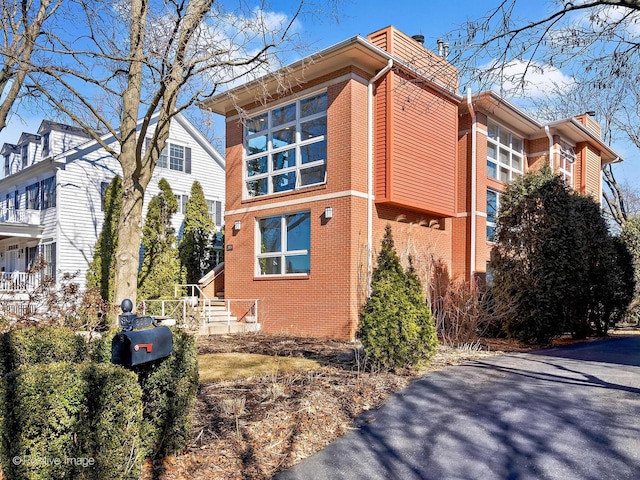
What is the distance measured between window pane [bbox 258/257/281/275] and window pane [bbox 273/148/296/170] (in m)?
2.53

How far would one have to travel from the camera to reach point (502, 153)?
16.5 m

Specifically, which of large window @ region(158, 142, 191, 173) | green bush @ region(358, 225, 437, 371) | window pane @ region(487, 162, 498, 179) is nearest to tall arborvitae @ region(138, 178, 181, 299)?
large window @ region(158, 142, 191, 173)

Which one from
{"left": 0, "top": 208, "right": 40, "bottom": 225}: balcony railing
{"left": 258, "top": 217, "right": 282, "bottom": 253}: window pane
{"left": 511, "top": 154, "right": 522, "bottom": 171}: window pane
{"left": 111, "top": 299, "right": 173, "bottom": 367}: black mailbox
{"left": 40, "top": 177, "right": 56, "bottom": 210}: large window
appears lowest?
{"left": 111, "top": 299, "right": 173, "bottom": 367}: black mailbox

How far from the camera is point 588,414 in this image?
180 inches

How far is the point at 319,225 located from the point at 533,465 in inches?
341

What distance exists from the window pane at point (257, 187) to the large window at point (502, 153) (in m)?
7.34

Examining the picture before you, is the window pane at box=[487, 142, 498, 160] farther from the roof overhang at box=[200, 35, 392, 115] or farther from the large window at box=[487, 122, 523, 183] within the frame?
the roof overhang at box=[200, 35, 392, 115]

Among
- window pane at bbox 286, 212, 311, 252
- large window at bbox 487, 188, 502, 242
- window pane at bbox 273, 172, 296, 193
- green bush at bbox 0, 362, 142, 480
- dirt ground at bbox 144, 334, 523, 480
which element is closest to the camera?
green bush at bbox 0, 362, 142, 480

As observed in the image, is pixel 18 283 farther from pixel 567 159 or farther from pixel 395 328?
pixel 567 159

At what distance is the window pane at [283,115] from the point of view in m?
13.0

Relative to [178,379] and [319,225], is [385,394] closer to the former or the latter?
[178,379]

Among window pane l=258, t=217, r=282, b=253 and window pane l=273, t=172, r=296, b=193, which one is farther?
window pane l=258, t=217, r=282, b=253

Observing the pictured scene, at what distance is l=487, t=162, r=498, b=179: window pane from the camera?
15.7 meters

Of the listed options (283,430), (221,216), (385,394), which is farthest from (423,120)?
(221,216)
